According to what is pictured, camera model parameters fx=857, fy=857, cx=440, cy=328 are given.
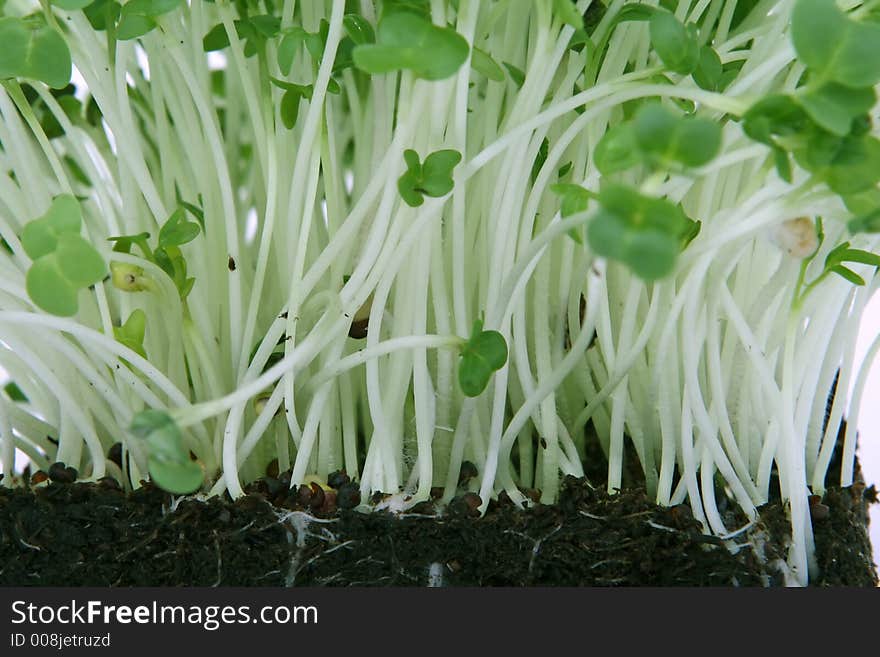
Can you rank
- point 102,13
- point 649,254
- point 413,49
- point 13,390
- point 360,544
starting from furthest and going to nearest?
point 13,390
point 102,13
point 360,544
point 413,49
point 649,254

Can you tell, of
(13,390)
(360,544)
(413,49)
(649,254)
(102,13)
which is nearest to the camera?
(649,254)

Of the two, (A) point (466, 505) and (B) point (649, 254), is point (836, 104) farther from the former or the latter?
(A) point (466, 505)

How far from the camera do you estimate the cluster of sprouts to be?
626mm

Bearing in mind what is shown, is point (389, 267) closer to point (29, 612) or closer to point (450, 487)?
point (450, 487)

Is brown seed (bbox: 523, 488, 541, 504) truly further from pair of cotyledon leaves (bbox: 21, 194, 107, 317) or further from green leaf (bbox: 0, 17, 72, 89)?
green leaf (bbox: 0, 17, 72, 89)

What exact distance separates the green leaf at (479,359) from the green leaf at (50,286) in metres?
0.27

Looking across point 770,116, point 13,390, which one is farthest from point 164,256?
point 13,390

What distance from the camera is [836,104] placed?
0.51 metres

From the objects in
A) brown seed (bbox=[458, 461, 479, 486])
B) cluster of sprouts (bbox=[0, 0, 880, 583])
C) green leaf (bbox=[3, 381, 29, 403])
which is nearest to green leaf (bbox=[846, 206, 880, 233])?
cluster of sprouts (bbox=[0, 0, 880, 583])

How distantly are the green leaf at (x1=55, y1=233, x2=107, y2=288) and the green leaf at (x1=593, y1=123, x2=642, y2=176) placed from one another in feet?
1.12

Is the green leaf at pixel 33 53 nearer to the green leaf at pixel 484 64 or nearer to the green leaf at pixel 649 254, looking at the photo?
the green leaf at pixel 484 64

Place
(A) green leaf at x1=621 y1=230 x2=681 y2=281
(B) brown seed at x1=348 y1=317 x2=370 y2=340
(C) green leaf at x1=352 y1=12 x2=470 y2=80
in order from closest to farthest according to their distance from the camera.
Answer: (A) green leaf at x1=621 y1=230 x2=681 y2=281, (C) green leaf at x1=352 y1=12 x2=470 y2=80, (B) brown seed at x1=348 y1=317 x2=370 y2=340

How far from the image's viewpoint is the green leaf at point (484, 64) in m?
0.69

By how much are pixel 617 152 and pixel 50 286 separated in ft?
1.26
